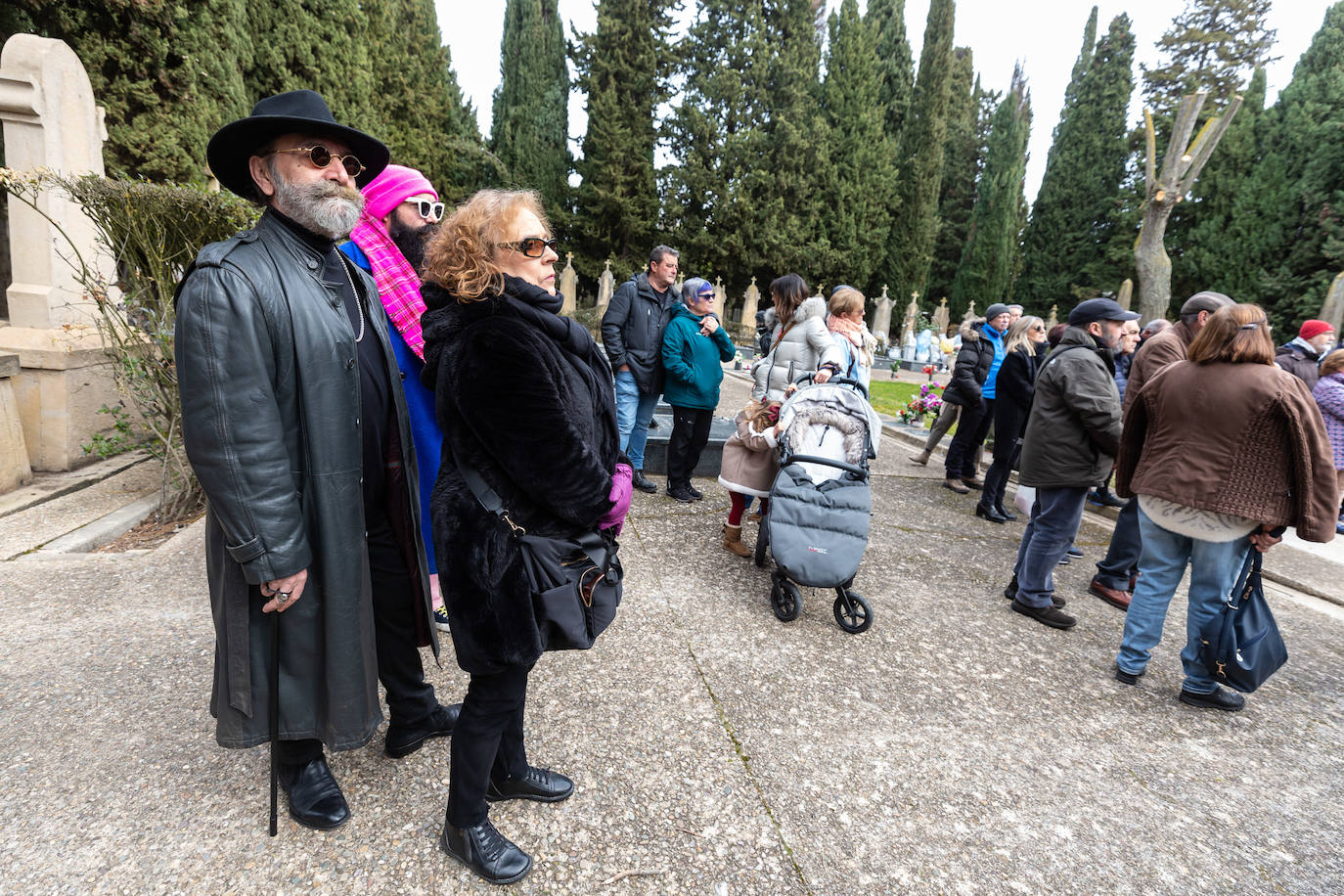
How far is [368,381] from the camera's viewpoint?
204 cm

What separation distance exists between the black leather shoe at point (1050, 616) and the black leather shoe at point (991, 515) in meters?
2.01

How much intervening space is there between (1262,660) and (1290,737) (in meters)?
0.36

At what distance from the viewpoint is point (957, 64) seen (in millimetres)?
39219

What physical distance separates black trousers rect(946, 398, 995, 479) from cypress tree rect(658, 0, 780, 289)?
21.4 metres

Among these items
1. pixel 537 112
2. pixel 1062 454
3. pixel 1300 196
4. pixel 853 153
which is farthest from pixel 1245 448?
pixel 537 112

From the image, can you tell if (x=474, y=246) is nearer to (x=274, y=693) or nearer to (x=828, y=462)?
(x=274, y=693)

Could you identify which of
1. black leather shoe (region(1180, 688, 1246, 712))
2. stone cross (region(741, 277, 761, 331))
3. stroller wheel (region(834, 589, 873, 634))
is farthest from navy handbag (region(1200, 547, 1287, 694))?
stone cross (region(741, 277, 761, 331))

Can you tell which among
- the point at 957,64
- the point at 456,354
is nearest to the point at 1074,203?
the point at 957,64

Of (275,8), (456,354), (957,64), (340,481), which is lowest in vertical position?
(340,481)

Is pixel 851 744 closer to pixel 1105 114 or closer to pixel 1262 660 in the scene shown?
pixel 1262 660

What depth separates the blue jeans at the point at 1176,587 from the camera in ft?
10.2

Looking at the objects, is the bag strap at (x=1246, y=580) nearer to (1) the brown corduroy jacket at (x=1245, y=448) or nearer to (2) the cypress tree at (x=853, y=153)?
(1) the brown corduroy jacket at (x=1245, y=448)

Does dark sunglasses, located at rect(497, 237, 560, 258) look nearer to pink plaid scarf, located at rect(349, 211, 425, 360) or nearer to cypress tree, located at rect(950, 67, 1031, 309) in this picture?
pink plaid scarf, located at rect(349, 211, 425, 360)

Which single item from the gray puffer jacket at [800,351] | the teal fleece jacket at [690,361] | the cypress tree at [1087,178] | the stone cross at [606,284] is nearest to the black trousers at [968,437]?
the gray puffer jacket at [800,351]
